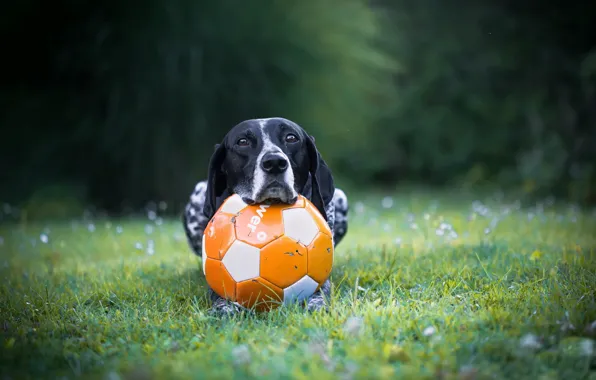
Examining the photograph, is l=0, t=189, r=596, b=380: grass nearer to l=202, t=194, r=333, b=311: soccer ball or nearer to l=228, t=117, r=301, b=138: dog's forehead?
l=202, t=194, r=333, b=311: soccer ball

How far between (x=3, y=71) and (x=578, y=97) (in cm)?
1172

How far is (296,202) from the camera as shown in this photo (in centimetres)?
353

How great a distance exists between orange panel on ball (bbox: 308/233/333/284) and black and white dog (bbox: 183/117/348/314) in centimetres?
12

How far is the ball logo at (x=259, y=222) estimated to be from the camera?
3.30 metres

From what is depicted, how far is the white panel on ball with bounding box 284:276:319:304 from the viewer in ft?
11.1

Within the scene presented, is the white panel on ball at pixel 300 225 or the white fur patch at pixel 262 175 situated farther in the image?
the white fur patch at pixel 262 175

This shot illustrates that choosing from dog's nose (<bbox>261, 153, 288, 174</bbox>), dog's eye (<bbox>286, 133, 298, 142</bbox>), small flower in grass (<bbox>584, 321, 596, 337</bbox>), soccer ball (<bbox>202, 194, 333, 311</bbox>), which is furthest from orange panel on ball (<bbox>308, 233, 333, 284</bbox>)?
small flower in grass (<bbox>584, 321, 596, 337</bbox>)

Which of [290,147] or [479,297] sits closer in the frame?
[479,297]

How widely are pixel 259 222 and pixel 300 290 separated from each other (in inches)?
18.3

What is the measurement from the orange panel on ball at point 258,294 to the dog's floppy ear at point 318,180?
889mm

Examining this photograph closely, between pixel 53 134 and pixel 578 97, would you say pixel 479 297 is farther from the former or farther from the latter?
pixel 578 97

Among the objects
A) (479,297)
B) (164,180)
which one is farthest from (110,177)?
(479,297)

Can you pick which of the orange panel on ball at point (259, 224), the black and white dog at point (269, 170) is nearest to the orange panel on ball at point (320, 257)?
the black and white dog at point (269, 170)

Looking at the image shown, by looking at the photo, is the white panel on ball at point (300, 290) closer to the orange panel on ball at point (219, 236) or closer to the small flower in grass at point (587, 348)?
the orange panel on ball at point (219, 236)
